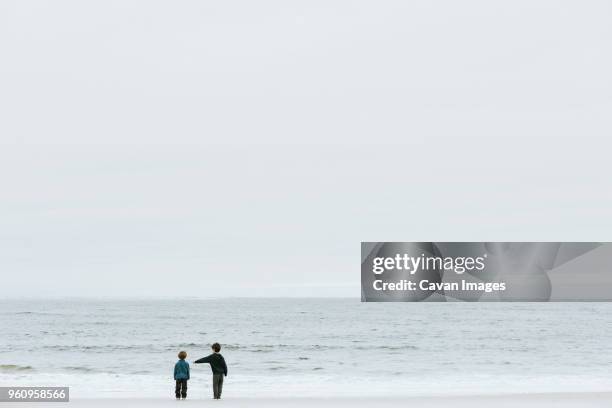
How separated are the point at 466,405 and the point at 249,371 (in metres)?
23.6

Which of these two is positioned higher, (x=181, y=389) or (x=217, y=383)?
(x=217, y=383)

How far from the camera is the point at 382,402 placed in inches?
915

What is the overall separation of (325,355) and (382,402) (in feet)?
102

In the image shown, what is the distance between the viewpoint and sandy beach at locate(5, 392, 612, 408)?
22062 mm

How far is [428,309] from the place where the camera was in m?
124

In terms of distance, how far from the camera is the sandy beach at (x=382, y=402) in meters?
22.1

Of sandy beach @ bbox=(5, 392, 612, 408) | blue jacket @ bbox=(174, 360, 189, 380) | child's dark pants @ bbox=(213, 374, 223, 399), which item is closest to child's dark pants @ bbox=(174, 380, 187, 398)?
sandy beach @ bbox=(5, 392, 612, 408)

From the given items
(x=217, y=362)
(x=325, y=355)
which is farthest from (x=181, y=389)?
(x=325, y=355)

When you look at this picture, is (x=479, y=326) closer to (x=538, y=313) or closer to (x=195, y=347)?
(x=538, y=313)

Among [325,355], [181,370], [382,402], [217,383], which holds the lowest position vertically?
[325,355]

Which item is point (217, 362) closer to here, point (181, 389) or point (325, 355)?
point (181, 389)

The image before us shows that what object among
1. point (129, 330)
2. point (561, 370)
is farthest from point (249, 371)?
point (129, 330)

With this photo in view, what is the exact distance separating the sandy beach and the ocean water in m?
3.85

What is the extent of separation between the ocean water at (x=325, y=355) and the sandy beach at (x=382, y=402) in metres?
3.85
